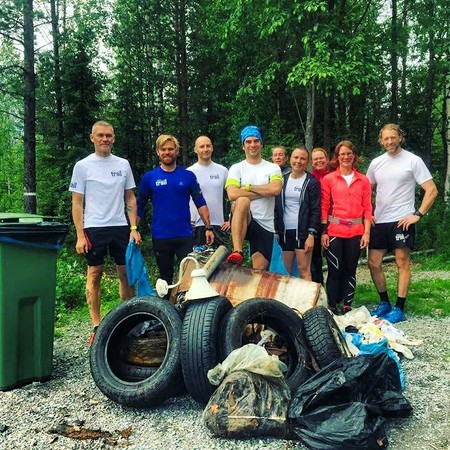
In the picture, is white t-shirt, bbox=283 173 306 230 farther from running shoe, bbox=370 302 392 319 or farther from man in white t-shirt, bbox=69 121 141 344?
man in white t-shirt, bbox=69 121 141 344

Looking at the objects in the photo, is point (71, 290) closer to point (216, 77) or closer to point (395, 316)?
point (395, 316)

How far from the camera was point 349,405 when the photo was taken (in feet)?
9.52

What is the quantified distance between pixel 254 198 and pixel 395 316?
2295 mm

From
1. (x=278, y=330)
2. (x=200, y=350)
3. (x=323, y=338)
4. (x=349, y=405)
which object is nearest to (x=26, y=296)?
(x=200, y=350)

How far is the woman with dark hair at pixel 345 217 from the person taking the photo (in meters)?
5.60

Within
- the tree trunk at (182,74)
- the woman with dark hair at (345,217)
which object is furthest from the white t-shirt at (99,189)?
the tree trunk at (182,74)

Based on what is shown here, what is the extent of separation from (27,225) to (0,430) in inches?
60.7

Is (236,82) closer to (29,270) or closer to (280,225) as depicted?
(280,225)

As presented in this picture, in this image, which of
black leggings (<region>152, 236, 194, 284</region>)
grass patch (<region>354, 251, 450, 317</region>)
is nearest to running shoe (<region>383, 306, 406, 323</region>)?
grass patch (<region>354, 251, 450, 317</region>)

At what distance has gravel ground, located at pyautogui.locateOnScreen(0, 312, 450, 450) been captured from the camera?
9.92 feet

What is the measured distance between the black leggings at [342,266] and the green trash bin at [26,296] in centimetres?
310

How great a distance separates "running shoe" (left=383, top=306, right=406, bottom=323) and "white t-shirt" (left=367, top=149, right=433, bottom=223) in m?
Answer: 1.10

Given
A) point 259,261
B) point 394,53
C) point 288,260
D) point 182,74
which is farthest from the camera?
point 182,74

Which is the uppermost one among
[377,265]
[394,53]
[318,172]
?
[394,53]
